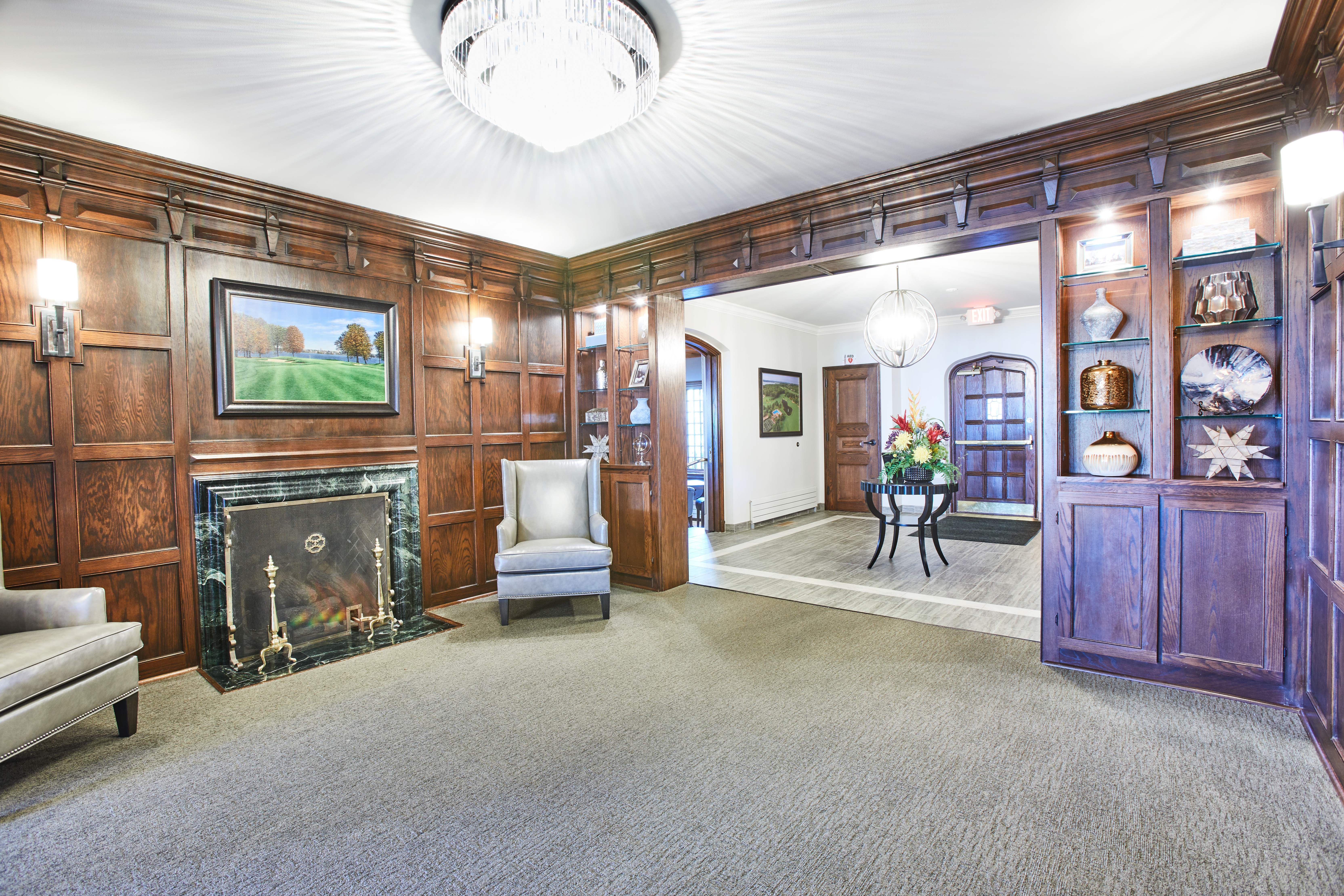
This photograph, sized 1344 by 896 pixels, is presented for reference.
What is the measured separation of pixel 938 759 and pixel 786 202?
10.9 feet

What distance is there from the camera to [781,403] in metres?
8.59

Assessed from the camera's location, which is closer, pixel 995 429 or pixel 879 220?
pixel 879 220

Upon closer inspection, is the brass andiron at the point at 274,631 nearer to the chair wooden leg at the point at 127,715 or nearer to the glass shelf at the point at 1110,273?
the chair wooden leg at the point at 127,715

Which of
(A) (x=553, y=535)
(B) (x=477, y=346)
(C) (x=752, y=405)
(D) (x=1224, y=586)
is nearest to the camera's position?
(D) (x=1224, y=586)

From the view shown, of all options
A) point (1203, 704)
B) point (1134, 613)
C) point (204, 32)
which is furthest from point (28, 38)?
point (1203, 704)

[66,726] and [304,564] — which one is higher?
[304,564]

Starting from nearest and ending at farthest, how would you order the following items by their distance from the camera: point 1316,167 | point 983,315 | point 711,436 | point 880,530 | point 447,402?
point 1316,167
point 447,402
point 880,530
point 711,436
point 983,315

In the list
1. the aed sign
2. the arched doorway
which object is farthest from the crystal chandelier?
the aed sign

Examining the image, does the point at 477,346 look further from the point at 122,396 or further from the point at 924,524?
the point at 924,524

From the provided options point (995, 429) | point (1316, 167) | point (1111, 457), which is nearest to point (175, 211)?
point (1316, 167)

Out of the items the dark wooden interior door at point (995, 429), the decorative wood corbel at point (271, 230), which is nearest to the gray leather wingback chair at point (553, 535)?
the decorative wood corbel at point (271, 230)

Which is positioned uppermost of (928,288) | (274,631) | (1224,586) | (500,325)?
(928,288)

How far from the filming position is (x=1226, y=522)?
9.52 feet

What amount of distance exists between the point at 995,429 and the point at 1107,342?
18.5 ft
